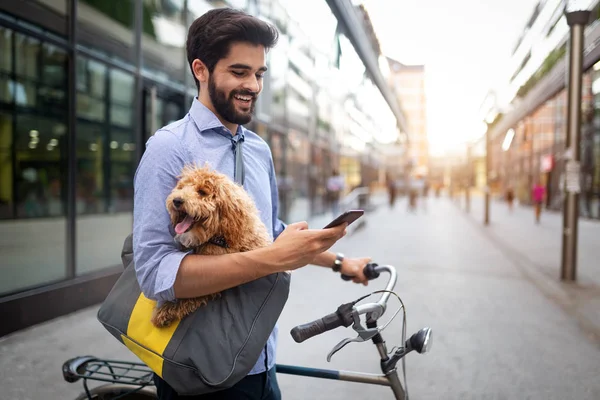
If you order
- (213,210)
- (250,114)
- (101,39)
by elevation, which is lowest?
(213,210)

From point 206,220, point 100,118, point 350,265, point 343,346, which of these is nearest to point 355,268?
point 350,265

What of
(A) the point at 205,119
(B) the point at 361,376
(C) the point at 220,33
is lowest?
(B) the point at 361,376

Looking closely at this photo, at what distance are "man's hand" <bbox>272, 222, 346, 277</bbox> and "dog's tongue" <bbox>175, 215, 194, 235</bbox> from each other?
211mm

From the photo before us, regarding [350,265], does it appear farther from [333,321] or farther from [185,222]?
[185,222]

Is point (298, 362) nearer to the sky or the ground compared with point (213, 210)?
nearer to the ground

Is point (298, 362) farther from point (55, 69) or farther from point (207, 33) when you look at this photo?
point (55, 69)

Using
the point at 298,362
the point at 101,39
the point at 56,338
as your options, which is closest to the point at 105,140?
the point at 101,39

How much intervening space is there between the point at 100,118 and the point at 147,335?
20.2 metres

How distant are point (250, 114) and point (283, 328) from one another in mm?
4052

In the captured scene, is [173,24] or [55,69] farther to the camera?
[55,69]

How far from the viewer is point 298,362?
4.28 m

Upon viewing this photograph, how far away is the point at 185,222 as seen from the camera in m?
1.16

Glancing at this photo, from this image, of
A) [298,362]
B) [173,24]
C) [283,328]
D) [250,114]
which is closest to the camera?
[250,114]

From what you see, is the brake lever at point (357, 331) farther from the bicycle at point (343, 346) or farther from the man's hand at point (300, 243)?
the man's hand at point (300, 243)
